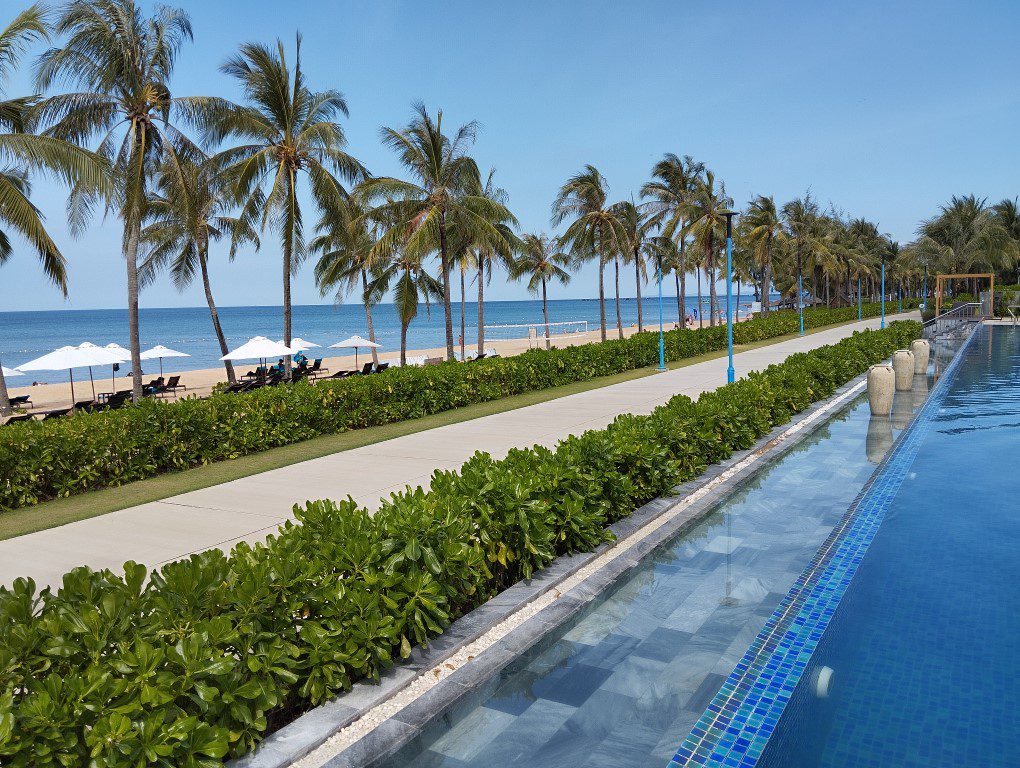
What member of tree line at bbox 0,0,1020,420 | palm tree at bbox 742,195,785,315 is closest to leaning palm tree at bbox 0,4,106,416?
tree line at bbox 0,0,1020,420

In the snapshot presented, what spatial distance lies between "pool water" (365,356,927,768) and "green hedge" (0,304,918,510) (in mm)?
7495

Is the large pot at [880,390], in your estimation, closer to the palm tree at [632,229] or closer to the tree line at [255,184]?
the tree line at [255,184]

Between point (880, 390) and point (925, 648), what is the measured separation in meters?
9.00

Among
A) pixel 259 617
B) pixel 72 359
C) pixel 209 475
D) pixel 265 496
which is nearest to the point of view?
pixel 259 617

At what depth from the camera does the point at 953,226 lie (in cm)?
6094

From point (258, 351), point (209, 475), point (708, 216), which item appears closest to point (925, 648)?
point (209, 475)

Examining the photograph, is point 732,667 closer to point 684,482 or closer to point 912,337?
point 684,482

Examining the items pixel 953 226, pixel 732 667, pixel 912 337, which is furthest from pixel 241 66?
pixel 953 226

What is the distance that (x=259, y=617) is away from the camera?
370 cm

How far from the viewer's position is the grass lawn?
8312 mm

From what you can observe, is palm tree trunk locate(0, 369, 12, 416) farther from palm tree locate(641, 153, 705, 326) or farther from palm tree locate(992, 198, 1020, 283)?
palm tree locate(992, 198, 1020, 283)

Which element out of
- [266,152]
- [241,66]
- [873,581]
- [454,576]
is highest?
[241,66]

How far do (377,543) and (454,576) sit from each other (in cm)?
70

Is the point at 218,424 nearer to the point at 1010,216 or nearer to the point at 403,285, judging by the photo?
the point at 403,285
